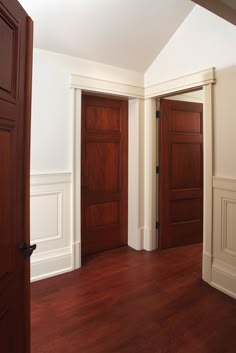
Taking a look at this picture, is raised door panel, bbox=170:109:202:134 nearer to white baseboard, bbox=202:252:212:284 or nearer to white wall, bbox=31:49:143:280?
white wall, bbox=31:49:143:280

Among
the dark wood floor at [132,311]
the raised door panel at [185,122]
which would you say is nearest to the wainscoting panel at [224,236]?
the dark wood floor at [132,311]

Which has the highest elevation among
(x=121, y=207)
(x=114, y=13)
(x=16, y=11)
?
(x=114, y=13)

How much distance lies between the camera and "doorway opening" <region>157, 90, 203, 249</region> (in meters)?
3.62

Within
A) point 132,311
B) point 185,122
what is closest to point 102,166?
point 185,122

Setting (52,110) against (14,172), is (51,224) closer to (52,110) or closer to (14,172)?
(52,110)

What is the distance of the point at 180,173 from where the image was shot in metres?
3.72

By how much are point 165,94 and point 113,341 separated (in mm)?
2671

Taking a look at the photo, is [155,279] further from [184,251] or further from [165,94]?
[165,94]

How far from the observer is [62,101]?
2.89m

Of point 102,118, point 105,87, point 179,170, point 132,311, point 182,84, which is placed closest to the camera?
point 132,311

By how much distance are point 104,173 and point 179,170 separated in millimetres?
1054

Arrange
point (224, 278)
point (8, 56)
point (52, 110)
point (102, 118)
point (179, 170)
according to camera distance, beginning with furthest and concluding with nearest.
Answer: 1. point (179, 170)
2. point (102, 118)
3. point (52, 110)
4. point (224, 278)
5. point (8, 56)

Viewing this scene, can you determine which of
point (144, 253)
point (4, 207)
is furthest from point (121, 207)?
point (4, 207)

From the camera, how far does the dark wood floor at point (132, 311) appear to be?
183cm
